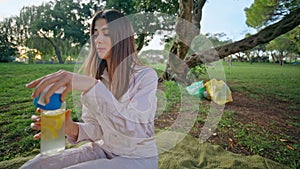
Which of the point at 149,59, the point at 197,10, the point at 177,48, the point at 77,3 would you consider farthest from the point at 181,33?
the point at 77,3

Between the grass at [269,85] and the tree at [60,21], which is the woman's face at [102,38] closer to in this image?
the grass at [269,85]

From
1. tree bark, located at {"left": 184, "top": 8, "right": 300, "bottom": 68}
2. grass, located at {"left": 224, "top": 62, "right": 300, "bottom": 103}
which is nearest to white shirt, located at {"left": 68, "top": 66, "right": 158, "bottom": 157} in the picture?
tree bark, located at {"left": 184, "top": 8, "right": 300, "bottom": 68}

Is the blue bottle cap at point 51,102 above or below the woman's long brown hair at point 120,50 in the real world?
below

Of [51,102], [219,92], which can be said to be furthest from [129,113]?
[219,92]

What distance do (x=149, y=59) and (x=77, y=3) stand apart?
11.9 metres

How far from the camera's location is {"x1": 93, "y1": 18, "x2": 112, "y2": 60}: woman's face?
0.72 meters

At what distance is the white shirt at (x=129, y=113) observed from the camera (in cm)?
55

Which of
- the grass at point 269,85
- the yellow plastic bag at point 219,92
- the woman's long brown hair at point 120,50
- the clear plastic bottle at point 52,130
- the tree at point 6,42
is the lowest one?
the grass at point 269,85

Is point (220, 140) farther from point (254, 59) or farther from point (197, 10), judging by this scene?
point (254, 59)

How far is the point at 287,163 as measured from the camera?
1350 millimetres

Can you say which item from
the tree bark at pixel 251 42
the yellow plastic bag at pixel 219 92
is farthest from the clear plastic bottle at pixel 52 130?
the tree bark at pixel 251 42

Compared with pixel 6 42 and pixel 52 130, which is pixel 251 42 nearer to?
pixel 52 130

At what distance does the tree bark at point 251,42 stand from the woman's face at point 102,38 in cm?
293

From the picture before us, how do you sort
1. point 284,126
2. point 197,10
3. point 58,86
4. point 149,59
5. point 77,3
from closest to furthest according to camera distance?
point 58,86
point 149,59
point 284,126
point 197,10
point 77,3
